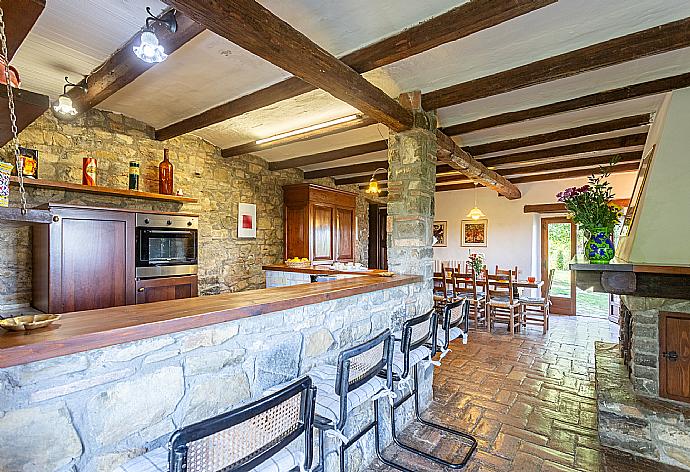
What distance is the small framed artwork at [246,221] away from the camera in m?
5.21

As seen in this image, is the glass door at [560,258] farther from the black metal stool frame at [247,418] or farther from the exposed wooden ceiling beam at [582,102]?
the black metal stool frame at [247,418]

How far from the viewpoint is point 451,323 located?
2.65 m

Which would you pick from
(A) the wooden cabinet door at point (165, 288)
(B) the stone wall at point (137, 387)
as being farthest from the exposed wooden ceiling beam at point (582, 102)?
(A) the wooden cabinet door at point (165, 288)

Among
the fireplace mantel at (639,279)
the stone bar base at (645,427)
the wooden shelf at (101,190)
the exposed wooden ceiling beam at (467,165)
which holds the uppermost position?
the exposed wooden ceiling beam at (467,165)

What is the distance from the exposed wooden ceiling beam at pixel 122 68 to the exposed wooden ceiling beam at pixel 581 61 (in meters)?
2.13

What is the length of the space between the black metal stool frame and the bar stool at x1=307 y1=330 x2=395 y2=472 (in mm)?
288

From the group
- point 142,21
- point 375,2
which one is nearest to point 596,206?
point 375,2

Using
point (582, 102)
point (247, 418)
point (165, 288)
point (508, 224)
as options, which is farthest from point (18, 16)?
point (508, 224)

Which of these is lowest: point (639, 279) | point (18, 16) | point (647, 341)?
point (647, 341)

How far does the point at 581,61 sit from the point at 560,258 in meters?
5.86

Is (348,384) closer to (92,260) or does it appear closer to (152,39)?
(152,39)

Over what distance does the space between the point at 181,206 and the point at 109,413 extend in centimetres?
372

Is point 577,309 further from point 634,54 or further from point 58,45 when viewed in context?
point 58,45

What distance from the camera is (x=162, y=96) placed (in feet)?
11.2
